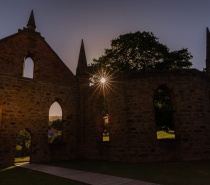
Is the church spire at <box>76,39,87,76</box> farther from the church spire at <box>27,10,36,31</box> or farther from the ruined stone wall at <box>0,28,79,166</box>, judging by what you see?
the church spire at <box>27,10,36,31</box>

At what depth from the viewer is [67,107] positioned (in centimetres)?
1612

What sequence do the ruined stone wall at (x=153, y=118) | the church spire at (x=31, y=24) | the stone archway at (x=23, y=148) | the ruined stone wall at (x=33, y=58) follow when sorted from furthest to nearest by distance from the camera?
the stone archway at (x=23, y=148), the church spire at (x=31, y=24), the ruined stone wall at (x=33, y=58), the ruined stone wall at (x=153, y=118)

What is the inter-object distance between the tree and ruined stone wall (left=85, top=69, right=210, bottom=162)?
860 cm

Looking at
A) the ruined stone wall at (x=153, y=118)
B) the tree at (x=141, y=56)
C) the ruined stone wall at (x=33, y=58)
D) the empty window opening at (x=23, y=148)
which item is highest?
the tree at (x=141, y=56)

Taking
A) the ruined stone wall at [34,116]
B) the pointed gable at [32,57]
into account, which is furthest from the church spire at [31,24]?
the ruined stone wall at [34,116]

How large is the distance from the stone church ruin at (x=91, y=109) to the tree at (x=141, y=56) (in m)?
7.03

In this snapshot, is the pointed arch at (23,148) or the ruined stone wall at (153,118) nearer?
the ruined stone wall at (153,118)

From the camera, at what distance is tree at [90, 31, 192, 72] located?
21.5 m

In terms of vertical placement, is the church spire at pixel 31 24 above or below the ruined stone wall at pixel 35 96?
above

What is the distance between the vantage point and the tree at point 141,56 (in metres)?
21.5

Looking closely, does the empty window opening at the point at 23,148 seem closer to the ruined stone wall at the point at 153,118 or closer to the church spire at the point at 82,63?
the church spire at the point at 82,63

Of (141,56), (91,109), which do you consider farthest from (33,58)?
(141,56)

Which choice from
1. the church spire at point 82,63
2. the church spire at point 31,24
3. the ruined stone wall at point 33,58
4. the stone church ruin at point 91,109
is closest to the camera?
the stone church ruin at point 91,109

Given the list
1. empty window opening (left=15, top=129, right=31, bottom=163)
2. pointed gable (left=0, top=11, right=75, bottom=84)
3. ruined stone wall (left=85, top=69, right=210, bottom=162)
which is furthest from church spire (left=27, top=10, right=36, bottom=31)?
empty window opening (left=15, top=129, right=31, bottom=163)
